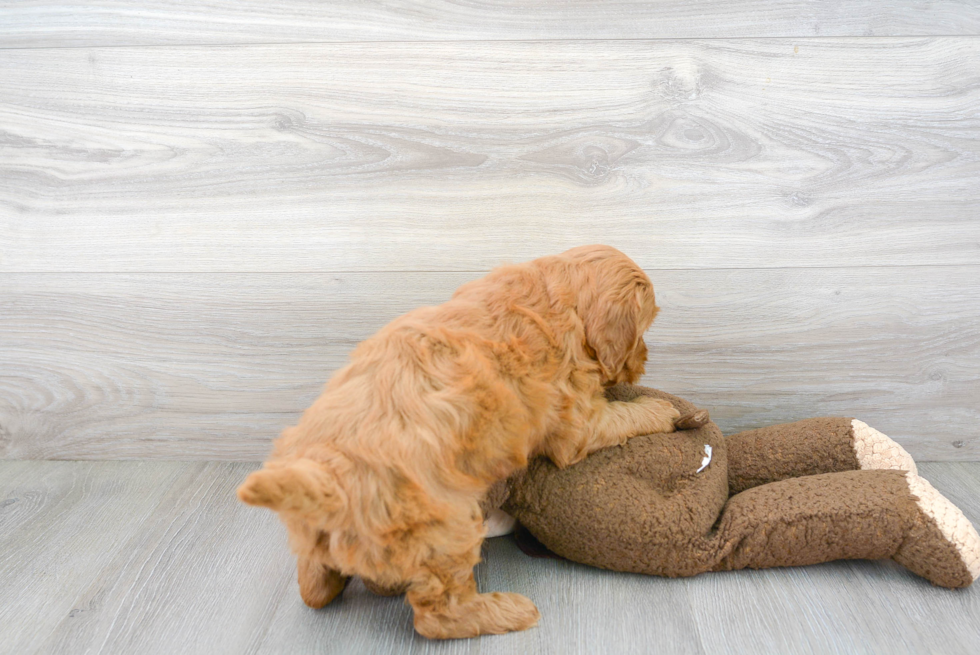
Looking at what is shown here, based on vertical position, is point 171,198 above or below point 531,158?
below

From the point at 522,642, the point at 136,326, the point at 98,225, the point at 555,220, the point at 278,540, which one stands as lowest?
the point at 278,540

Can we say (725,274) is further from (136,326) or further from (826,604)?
(136,326)

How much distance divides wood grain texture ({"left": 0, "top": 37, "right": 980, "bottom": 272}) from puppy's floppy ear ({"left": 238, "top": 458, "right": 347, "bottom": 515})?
0.86 metres

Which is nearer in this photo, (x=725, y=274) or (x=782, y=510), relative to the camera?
(x=782, y=510)

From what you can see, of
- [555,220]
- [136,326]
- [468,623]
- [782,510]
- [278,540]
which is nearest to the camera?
[468,623]

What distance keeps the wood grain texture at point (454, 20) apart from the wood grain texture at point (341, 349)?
0.61m

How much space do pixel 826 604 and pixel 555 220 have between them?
1.07 meters

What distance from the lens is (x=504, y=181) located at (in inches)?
72.2

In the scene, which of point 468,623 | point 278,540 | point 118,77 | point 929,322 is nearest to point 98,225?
point 118,77

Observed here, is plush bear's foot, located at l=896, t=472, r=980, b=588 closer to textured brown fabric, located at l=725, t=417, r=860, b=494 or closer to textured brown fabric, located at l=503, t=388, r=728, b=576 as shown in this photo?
textured brown fabric, located at l=725, t=417, r=860, b=494

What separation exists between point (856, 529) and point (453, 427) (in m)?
0.85

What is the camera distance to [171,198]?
6.24 feet

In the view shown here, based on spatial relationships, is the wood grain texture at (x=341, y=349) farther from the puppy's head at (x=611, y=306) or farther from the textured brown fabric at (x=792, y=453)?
the puppy's head at (x=611, y=306)

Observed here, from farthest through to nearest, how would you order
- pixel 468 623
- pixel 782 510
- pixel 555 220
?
1. pixel 555 220
2. pixel 782 510
3. pixel 468 623
